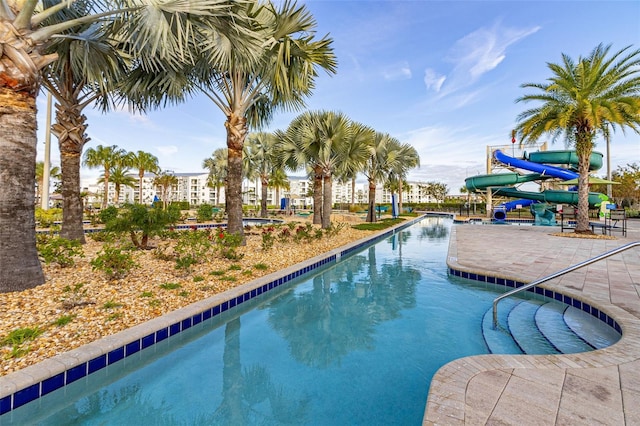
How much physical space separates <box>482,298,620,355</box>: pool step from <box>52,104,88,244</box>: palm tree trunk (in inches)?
Result: 374

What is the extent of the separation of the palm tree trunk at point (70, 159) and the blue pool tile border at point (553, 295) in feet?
31.9

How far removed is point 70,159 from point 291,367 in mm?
8438

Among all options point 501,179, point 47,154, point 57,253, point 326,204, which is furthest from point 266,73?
point 501,179

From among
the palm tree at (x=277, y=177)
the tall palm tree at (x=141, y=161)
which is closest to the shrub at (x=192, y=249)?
the palm tree at (x=277, y=177)

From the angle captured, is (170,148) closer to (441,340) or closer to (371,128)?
(371,128)

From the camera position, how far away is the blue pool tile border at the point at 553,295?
378 cm

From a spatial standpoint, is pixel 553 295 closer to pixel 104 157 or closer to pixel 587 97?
pixel 587 97

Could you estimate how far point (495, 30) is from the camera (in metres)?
11.3

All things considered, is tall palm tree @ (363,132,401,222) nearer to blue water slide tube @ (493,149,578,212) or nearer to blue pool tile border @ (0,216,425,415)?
blue water slide tube @ (493,149,578,212)

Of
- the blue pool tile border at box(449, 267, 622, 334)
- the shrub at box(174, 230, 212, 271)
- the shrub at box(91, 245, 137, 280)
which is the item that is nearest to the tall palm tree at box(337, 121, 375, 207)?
the blue pool tile border at box(449, 267, 622, 334)

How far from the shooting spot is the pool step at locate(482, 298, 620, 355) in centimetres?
334

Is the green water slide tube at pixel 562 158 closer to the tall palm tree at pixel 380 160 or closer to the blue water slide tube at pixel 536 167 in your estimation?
the blue water slide tube at pixel 536 167

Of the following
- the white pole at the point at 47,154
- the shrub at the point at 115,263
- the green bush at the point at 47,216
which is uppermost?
the white pole at the point at 47,154

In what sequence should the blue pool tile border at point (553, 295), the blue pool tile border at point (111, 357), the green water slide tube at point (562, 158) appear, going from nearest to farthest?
the blue pool tile border at point (111, 357), the blue pool tile border at point (553, 295), the green water slide tube at point (562, 158)
